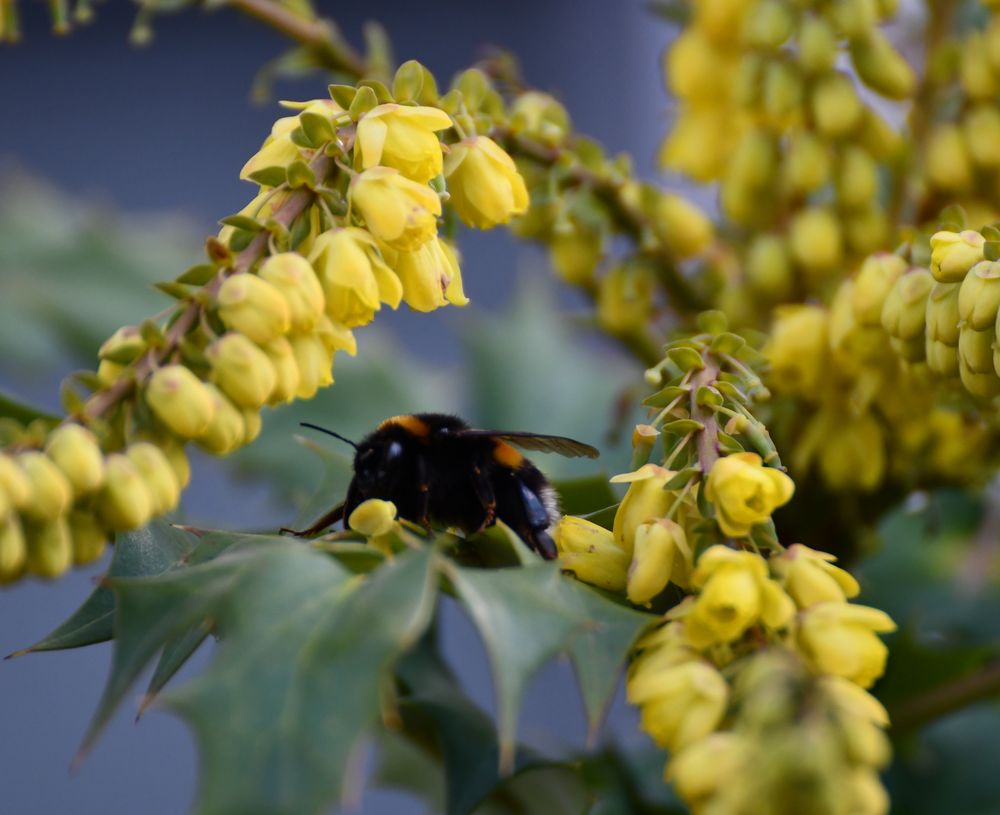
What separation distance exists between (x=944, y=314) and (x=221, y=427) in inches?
9.6

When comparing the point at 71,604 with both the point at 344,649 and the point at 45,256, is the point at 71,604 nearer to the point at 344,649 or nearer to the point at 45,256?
the point at 45,256

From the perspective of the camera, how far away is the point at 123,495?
349 mm

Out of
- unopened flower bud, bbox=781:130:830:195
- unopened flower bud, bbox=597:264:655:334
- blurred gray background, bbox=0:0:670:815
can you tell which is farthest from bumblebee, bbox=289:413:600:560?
blurred gray background, bbox=0:0:670:815

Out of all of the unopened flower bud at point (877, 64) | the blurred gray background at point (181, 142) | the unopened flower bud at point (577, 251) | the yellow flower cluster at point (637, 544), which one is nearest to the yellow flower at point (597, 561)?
the yellow flower cluster at point (637, 544)

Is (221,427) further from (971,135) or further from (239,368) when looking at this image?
Answer: (971,135)

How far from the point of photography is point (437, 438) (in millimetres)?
572

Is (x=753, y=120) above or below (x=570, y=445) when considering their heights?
above

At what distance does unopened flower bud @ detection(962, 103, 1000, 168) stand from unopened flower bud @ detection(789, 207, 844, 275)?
0.07 metres

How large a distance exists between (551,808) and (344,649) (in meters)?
0.32

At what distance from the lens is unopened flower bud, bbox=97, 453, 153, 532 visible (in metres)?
0.35

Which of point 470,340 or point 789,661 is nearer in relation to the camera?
point 789,661

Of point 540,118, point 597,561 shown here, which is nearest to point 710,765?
point 597,561

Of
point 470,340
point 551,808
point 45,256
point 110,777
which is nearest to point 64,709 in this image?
point 110,777

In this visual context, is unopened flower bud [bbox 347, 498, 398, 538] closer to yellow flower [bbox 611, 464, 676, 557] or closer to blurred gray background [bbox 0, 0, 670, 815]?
yellow flower [bbox 611, 464, 676, 557]
